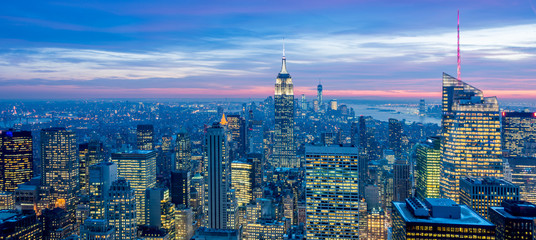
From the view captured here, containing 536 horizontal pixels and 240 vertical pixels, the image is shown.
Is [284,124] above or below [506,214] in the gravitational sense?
above

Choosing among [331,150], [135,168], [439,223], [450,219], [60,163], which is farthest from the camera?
[60,163]

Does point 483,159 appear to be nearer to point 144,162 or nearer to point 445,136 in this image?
point 445,136

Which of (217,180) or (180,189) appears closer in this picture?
(217,180)

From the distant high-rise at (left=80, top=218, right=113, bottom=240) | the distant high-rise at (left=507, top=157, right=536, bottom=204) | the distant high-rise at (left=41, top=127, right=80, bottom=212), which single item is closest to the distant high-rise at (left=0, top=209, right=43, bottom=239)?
the distant high-rise at (left=80, top=218, right=113, bottom=240)

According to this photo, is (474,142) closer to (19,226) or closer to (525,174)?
(525,174)

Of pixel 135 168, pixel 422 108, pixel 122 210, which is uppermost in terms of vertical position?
pixel 422 108

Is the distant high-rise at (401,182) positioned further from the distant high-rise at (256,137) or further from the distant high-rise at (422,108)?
the distant high-rise at (256,137)

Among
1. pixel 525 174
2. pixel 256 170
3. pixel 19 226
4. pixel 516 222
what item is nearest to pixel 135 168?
pixel 256 170
